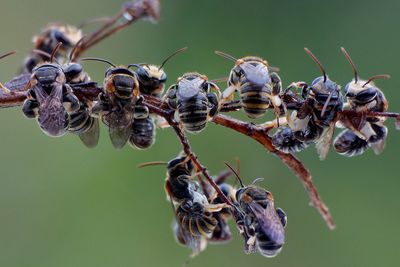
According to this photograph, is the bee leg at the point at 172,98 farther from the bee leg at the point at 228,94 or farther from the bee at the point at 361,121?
the bee at the point at 361,121

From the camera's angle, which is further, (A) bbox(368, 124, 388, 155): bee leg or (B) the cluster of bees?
(A) bbox(368, 124, 388, 155): bee leg

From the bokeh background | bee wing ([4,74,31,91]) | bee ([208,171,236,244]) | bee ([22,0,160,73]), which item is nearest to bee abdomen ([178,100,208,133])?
bee ([208,171,236,244])

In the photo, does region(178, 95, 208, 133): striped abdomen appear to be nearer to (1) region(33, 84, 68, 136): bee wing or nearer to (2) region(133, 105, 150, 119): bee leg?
(2) region(133, 105, 150, 119): bee leg

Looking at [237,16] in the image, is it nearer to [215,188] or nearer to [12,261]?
[12,261]

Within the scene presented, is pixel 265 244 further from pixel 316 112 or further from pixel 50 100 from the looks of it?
pixel 50 100

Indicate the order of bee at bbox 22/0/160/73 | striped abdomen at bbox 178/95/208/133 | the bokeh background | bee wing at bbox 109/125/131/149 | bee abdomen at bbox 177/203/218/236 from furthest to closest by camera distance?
1. the bokeh background
2. bee at bbox 22/0/160/73
3. bee abdomen at bbox 177/203/218/236
4. bee wing at bbox 109/125/131/149
5. striped abdomen at bbox 178/95/208/133

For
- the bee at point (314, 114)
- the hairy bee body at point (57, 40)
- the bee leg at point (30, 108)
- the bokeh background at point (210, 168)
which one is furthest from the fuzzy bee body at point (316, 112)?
the bokeh background at point (210, 168)
